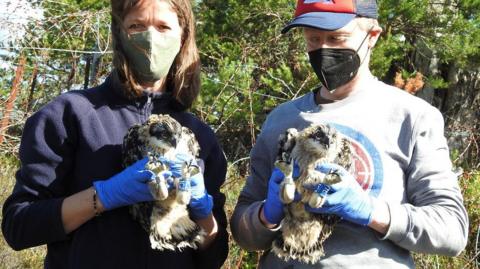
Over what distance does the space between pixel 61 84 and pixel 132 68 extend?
4.56m

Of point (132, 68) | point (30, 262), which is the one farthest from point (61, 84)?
point (132, 68)

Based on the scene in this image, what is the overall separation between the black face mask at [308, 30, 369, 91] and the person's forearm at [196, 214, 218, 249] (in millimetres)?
796

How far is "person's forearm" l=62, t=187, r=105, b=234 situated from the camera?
6.91 ft

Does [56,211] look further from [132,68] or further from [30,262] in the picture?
[30,262]

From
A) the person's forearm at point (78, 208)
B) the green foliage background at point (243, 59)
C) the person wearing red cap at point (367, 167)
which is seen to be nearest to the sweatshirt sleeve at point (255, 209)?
the person wearing red cap at point (367, 167)

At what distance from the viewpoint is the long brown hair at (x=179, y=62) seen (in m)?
2.34

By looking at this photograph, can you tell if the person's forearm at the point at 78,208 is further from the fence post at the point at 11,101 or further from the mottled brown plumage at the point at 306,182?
the fence post at the point at 11,101

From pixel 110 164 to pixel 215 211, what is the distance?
572mm

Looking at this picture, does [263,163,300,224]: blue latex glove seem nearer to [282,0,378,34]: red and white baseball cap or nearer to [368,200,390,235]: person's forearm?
[368,200,390,235]: person's forearm

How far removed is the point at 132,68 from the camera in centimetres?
238

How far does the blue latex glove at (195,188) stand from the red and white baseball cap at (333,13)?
77cm

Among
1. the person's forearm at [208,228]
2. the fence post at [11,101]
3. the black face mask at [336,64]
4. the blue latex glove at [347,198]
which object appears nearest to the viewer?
the blue latex glove at [347,198]

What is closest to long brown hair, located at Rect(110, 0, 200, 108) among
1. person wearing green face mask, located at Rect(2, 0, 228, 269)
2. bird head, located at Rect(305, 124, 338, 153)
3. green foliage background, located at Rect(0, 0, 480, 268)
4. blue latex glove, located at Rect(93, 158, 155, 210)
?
person wearing green face mask, located at Rect(2, 0, 228, 269)

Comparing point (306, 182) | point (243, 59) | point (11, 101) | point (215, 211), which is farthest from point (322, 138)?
point (11, 101)
